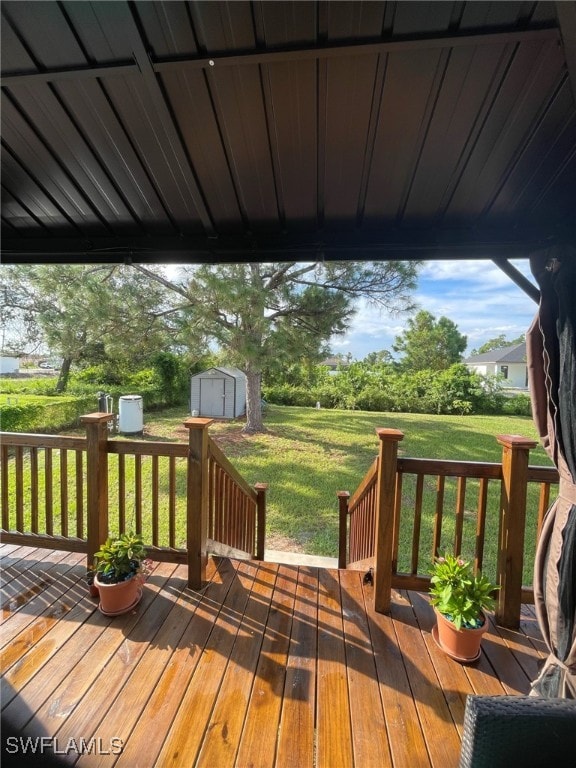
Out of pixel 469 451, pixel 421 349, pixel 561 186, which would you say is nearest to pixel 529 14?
pixel 561 186

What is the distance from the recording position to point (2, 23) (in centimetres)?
116

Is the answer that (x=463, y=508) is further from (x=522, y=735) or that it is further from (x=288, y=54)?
(x=288, y=54)

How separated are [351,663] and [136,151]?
2815mm

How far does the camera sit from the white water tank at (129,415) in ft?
26.8

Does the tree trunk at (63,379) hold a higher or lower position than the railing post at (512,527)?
higher

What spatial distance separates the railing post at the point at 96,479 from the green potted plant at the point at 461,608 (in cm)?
218

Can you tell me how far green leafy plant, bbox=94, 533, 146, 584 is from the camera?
1.92m

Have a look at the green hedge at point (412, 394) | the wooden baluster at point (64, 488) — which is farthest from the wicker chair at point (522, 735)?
the green hedge at point (412, 394)

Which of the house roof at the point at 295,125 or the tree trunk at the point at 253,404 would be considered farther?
the tree trunk at the point at 253,404

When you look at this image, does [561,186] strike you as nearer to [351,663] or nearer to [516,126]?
[516,126]

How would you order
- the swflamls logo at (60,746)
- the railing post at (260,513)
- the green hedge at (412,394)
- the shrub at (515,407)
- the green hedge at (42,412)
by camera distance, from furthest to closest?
the green hedge at (412,394) < the shrub at (515,407) < the green hedge at (42,412) < the railing post at (260,513) < the swflamls logo at (60,746)

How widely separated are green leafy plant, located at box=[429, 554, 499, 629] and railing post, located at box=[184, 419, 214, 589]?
1463mm

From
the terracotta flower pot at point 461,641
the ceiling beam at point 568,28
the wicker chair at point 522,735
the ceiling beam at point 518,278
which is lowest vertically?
the terracotta flower pot at point 461,641

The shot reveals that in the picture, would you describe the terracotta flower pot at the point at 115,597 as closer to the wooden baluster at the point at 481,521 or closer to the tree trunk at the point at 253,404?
the wooden baluster at the point at 481,521
